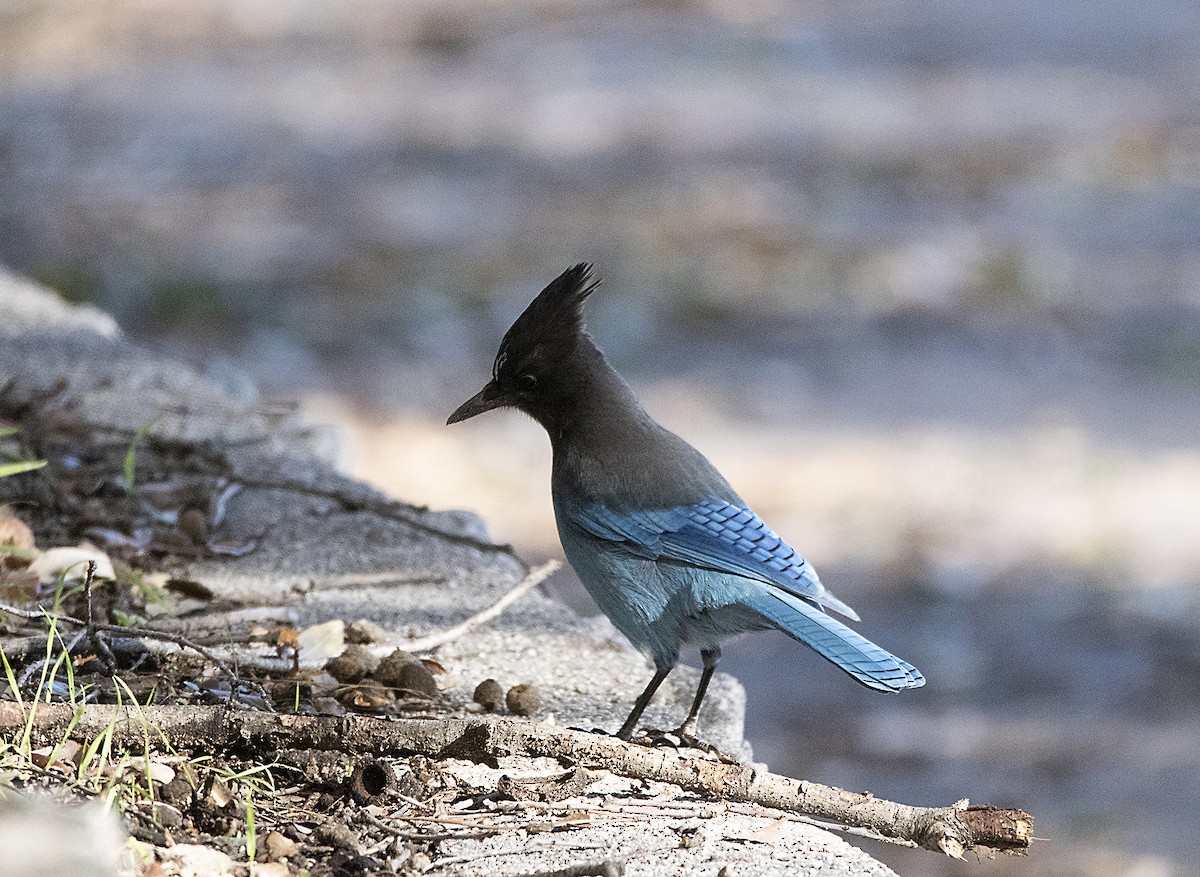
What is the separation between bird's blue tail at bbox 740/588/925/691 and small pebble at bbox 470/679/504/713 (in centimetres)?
43

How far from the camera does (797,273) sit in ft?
27.9

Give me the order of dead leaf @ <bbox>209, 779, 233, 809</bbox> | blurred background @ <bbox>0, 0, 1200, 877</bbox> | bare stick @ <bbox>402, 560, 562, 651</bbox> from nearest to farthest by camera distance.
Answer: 1. dead leaf @ <bbox>209, 779, 233, 809</bbox>
2. bare stick @ <bbox>402, 560, 562, 651</bbox>
3. blurred background @ <bbox>0, 0, 1200, 877</bbox>

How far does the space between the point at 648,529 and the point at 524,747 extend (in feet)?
1.81

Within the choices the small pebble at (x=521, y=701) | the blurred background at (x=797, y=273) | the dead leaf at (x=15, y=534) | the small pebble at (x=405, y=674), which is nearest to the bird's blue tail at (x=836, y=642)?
the small pebble at (x=521, y=701)

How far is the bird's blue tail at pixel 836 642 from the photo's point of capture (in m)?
2.18

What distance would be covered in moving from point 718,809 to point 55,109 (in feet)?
33.4

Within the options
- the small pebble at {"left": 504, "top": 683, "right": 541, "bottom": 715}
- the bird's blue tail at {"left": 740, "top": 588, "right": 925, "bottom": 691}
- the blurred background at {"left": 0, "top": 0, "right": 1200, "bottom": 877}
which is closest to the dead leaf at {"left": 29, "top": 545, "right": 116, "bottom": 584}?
the small pebble at {"left": 504, "top": 683, "right": 541, "bottom": 715}

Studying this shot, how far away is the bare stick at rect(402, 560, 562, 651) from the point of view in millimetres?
2643

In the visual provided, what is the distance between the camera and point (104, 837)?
1.41 m

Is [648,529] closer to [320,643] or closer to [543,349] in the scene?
[543,349]

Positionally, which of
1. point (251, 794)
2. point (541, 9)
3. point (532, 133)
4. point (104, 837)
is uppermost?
point (541, 9)

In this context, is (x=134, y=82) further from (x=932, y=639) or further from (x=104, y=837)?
(x=104, y=837)

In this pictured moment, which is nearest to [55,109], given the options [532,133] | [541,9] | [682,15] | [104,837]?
[532,133]

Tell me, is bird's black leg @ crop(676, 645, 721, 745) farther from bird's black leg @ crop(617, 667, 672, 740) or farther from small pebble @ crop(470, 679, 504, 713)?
small pebble @ crop(470, 679, 504, 713)
